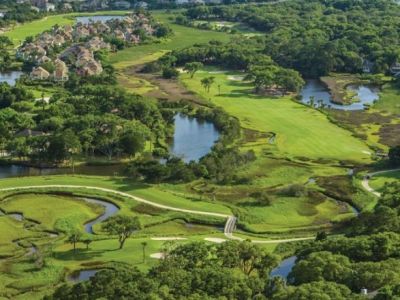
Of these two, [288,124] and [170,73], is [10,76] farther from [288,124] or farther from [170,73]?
[288,124]

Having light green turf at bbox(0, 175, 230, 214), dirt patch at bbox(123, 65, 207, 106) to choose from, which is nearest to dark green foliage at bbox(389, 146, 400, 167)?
light green turf at bbox(0, 175, 230, 214)

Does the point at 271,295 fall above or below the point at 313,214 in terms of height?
above

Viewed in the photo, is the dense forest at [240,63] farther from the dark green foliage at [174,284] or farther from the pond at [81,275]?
the dark green foliage at [174,284]

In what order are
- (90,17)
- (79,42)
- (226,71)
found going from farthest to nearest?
1. (90,17)
2. (79,42)
3. (226,71)

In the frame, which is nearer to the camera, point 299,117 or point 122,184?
point 122,184

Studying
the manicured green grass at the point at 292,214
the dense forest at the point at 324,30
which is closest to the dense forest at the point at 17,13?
the dense forest at the point at 324,30

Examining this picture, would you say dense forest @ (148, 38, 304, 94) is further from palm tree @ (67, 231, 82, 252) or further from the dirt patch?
palm tree @ (67, 231, 82, 252)

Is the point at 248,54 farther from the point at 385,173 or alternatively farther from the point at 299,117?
the point at 385,173

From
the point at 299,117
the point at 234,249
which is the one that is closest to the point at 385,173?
the point at 299,117
